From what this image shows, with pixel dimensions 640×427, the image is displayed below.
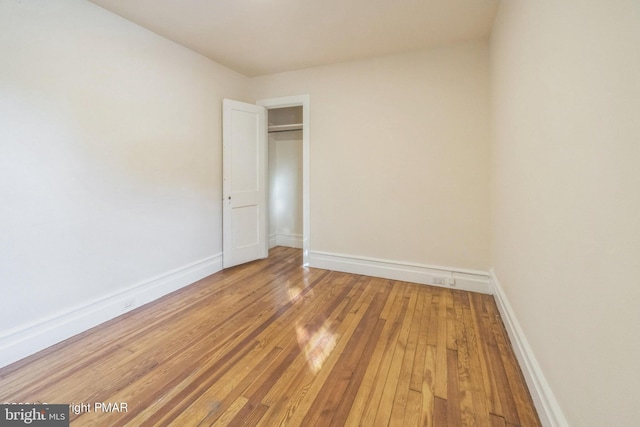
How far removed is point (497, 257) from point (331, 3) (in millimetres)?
2779

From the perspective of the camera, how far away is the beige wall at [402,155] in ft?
9.79

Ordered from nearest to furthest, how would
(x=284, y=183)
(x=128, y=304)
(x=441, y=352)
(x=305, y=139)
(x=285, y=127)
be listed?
(x=441, y=352), (x=128, y=304), (x=305, y=139), (x=285, y=127), (x=284, y=183)

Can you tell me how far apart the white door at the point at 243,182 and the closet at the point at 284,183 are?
3.13ft

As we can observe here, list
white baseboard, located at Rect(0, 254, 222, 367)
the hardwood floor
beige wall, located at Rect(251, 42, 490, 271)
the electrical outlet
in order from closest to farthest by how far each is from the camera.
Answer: the hardwood floor, white baseboard, located at Rect(0, 254, 222, 367), the electrical outlet, beige wall, located at Rect(251, 42, 490, 271)

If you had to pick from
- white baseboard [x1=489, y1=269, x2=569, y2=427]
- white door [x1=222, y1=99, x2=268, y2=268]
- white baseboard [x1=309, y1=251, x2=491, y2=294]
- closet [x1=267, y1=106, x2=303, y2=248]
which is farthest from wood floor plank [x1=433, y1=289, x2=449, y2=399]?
closet [x1=267, y1=106, x2=303, y2=248]

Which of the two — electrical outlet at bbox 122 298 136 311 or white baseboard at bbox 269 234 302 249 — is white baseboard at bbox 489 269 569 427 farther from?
white baseboard at bbox 269 234 302 249

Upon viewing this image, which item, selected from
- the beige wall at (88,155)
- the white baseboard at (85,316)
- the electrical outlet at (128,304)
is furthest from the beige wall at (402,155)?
the electrical outlet at (128,304)

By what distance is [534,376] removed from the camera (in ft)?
4.91

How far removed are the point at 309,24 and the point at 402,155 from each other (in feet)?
5.60

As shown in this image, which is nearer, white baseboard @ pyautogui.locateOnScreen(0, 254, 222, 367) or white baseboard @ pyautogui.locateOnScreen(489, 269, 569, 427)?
white baseboard @ pyautogui.locateOnScreen(489, 269, 569, 427)

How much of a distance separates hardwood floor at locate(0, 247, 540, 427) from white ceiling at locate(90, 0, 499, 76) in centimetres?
273

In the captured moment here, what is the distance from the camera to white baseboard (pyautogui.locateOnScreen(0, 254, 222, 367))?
191 centimetres

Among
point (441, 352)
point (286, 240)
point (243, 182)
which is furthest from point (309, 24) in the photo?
point (286, 240)

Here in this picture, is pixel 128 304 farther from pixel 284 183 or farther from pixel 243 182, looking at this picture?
pixel 284 183
